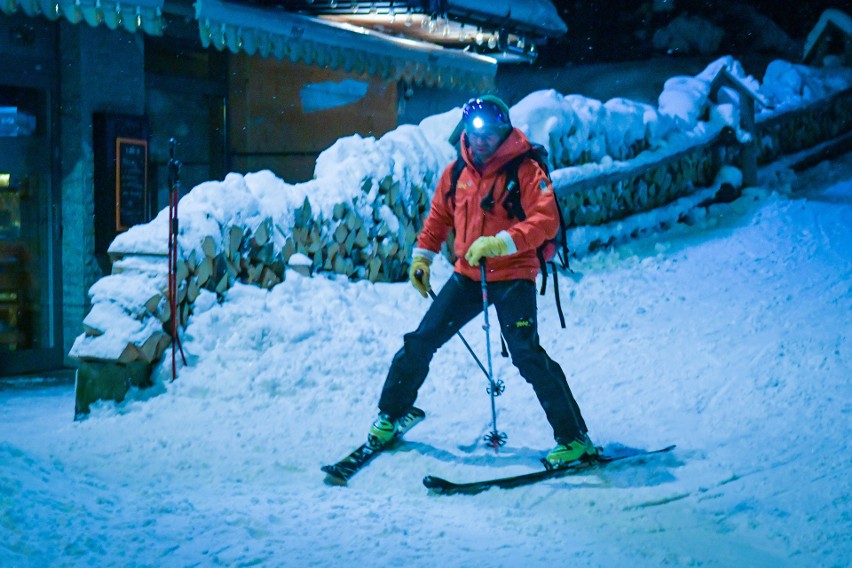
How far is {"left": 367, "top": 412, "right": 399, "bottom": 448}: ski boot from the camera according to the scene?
210 inches

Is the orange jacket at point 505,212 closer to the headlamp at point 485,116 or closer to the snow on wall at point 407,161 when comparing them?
the headlamp at point 485,116

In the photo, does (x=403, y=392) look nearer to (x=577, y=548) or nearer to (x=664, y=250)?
(x=577, y=548)

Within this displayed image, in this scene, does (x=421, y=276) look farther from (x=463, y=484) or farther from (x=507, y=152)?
(x=463, y=484)

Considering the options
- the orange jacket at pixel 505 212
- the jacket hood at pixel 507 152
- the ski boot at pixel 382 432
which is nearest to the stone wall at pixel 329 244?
the ski boot at pixel 382 432

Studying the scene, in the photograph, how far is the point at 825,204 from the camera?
1172 cm

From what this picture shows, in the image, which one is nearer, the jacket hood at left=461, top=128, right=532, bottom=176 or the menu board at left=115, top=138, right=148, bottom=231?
the jacket hood at left=461, top=128, right=532, bottom=176

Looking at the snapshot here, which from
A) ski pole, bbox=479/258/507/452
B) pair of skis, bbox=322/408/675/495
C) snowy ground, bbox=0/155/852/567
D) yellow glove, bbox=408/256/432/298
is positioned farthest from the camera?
yellow glove, bbox=408/256/432/298

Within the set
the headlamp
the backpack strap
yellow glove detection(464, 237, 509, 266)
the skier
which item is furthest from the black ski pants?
the headlamp

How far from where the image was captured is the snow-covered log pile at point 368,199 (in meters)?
6.37

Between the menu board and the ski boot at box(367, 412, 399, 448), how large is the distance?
463 centimetres

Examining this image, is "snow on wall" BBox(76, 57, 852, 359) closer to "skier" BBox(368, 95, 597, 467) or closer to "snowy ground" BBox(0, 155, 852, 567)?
"snowy ground" BBox(0, 155, 852, 567)

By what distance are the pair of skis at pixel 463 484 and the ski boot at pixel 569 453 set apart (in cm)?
2

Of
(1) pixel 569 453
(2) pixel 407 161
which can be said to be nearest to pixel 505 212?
(1) pixel 569 453

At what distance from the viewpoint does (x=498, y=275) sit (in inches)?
205
